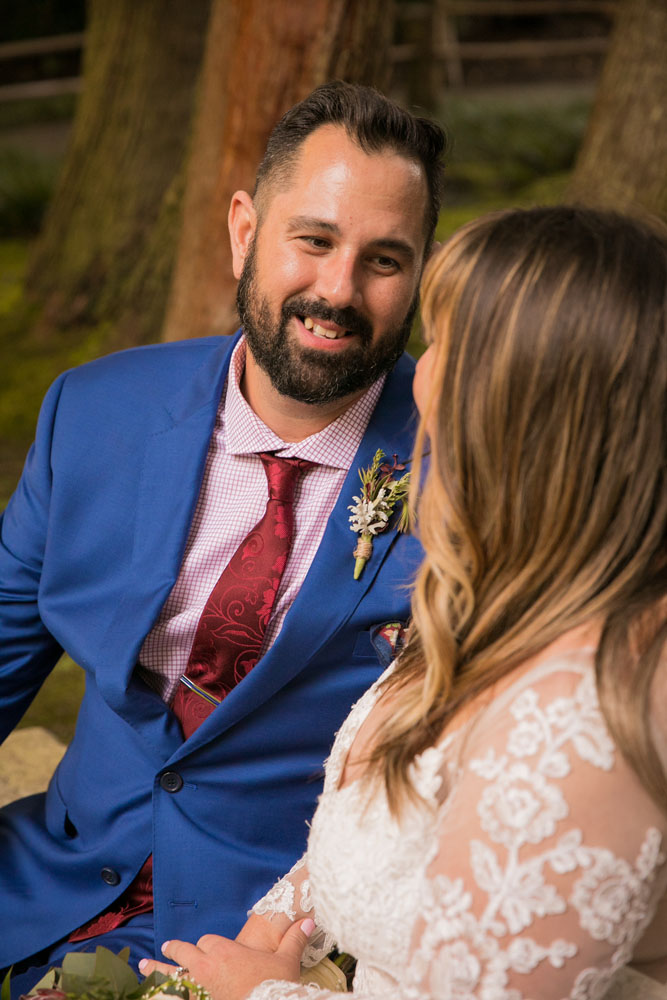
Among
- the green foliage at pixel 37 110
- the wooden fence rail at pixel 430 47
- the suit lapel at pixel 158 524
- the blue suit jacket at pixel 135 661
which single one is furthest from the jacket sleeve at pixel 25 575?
the green foliage at pixel 37 110

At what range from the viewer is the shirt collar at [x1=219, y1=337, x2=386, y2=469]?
7.79ft

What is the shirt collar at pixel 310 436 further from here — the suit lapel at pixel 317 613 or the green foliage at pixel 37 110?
the green foliage at pixel 37 110

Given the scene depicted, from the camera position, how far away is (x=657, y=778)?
1.36 metres

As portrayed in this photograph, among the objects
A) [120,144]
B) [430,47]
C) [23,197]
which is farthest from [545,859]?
→ [430,47]

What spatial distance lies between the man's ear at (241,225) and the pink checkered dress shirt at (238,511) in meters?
0.36

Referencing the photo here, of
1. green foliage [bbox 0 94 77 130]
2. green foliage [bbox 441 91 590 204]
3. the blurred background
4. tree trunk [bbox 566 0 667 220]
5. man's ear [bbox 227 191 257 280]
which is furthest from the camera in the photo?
green foliage [bbox 0 94 77 130]

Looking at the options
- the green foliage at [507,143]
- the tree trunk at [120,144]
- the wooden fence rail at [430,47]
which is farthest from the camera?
the wooden fence rail at [430,47]

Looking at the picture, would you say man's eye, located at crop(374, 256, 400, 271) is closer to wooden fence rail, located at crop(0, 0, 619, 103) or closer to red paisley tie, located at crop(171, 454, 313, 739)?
red paisley tie, located at crop(171, 454, 313, 739)

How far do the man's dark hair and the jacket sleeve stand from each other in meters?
0.72

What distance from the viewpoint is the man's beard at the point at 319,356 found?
2.35 meters

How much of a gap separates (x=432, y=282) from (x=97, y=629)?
3.80 ft

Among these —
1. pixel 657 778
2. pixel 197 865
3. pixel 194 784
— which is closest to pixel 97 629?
pixel 194 784

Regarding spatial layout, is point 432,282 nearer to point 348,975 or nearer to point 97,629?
point 97,629

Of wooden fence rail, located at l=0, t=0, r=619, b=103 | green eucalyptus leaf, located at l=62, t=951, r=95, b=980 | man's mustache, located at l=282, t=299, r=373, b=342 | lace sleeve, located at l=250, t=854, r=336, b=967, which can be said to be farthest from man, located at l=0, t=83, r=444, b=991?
wooden fence rail, located at l=0, t=0, r=619, b=103
